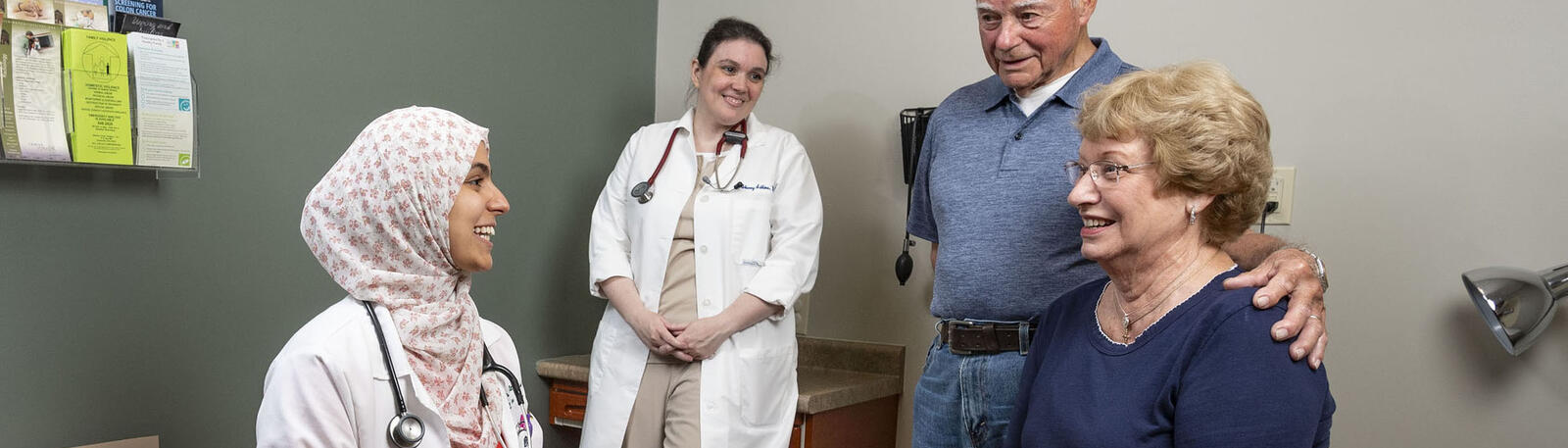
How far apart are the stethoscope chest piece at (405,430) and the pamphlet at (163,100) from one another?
1.01m

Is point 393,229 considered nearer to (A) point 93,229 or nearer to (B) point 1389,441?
(A) point 93,229

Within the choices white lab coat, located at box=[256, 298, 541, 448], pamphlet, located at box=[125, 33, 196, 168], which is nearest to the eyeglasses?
white lab coat, located at box=[256, 298, 541, 448]

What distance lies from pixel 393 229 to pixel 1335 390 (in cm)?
197

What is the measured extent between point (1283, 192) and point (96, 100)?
93.4 inches

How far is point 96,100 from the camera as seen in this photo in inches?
76.3

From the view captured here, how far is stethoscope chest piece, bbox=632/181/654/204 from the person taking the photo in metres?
2.62

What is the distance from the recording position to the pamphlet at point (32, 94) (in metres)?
1.84

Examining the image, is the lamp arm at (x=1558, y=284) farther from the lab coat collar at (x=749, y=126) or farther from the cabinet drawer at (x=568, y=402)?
the cabinet drawer at (x=568, y=402)

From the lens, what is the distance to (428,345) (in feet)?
4.85

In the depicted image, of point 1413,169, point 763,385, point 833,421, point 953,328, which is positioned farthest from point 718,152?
point 1413,169

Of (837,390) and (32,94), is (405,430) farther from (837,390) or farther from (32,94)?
(837,390)

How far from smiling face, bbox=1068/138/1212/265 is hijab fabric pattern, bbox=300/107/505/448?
2.77ft

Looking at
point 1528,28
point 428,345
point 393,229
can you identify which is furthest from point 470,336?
point 1528,28

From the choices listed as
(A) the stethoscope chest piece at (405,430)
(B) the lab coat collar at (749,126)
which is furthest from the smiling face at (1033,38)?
(A) the stethoscope chest piece at (405,430)
